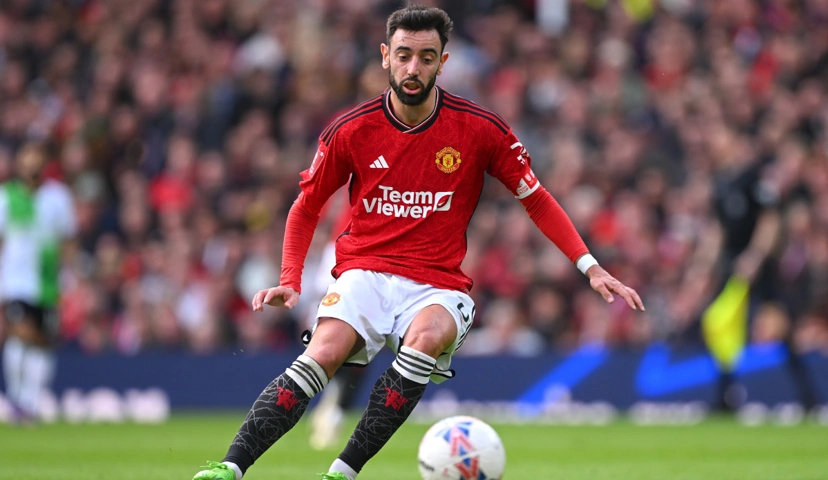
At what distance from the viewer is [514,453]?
1016cm

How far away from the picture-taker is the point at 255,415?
5.75 m

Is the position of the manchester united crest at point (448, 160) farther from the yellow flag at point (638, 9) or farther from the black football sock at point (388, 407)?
the yellow flag at point (638, 9)

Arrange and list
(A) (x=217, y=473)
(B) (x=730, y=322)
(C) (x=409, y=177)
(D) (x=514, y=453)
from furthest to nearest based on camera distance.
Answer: (B) (x=730, y=322) < (D) (x=514, y=453) < (C) (x=409, y=177) < (A) (x=217, y=473)

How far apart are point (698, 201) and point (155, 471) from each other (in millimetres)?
9443

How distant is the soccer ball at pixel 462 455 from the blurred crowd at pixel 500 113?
295 inches

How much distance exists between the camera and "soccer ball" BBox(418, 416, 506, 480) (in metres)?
6.05

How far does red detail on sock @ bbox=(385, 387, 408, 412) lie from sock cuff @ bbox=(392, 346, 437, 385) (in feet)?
0.31

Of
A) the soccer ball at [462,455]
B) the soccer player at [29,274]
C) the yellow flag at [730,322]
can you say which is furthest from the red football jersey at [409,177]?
the yellow flag at [730,322]

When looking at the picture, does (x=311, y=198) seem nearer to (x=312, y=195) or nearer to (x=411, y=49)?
(x=312, y=195)

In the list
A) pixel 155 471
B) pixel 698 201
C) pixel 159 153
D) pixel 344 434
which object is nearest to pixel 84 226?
pixel 159 153

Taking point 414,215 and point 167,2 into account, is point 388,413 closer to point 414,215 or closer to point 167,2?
point 414,215

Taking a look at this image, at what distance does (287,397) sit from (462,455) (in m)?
0.89

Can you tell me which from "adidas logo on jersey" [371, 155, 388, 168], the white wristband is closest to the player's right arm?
"adidas logo on jersey" [371, 155, 388, 168]

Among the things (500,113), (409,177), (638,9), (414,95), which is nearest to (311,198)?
(409,177)
